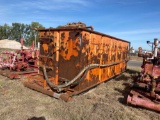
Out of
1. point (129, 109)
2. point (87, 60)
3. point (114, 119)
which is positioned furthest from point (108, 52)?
point (114, 119)

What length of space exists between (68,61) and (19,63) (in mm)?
4360

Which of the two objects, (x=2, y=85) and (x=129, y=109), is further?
(x=2, y=85)

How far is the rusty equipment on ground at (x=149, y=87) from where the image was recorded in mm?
4812

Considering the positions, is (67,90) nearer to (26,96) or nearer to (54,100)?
(54,100)

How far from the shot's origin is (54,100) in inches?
207

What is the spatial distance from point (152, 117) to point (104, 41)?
392cm

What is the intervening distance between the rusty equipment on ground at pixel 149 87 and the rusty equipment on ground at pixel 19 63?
Result: 18.8 feet

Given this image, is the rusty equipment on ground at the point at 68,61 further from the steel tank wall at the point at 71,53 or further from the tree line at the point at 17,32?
the tree line at the point at 17,32

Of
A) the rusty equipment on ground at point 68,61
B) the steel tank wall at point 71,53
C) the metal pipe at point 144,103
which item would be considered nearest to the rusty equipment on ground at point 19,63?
the rusty equipment on ground at point 68,61

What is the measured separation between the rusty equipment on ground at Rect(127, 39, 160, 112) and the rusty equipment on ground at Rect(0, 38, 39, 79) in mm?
5732

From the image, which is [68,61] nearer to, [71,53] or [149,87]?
[71,53]

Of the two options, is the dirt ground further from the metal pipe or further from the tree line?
the tree line

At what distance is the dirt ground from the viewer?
4207 millimetres

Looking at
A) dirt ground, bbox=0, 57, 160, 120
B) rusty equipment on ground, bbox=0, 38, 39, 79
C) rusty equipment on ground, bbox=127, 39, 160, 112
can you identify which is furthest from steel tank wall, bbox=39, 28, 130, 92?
rusty equipment on ground, bbox=0, 38, 39, 79
